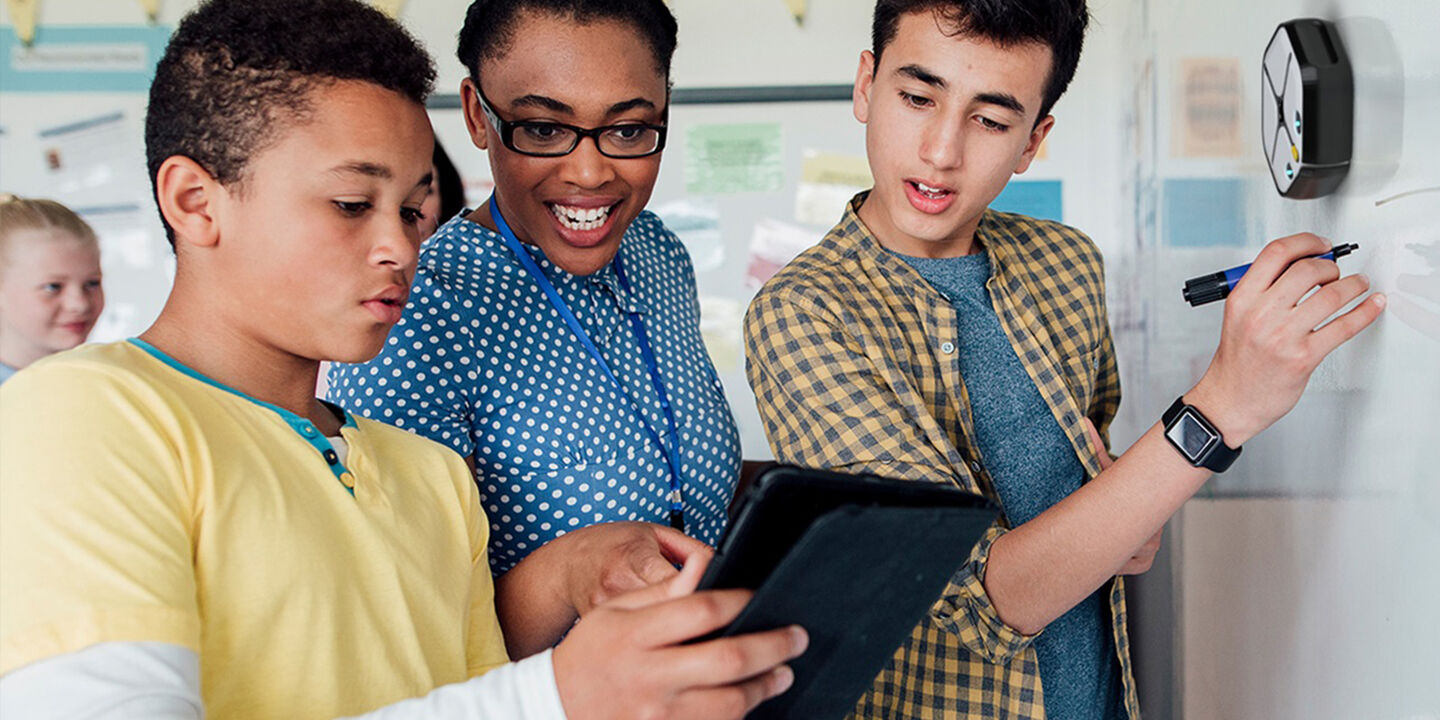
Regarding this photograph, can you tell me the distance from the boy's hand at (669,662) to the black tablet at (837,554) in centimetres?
1

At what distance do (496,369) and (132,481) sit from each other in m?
0.44

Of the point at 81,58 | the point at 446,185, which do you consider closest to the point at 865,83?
the point at 446,185

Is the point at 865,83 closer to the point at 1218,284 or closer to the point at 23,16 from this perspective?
the point at 1218,284

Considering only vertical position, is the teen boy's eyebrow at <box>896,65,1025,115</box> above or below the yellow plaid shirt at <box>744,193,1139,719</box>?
above

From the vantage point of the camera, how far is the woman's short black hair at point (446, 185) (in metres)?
2.03

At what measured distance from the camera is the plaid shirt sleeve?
2.73 feet

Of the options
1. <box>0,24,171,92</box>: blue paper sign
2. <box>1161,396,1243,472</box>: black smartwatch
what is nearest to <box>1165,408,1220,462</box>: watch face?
<box>1161,396,1243,472</box>: black smartwatch

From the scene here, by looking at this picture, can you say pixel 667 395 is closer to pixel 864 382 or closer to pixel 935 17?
pixel 864 382

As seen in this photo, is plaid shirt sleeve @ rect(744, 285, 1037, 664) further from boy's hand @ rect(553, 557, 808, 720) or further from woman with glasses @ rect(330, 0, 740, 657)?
boy's hand @ rect(553, 557, 808, 720)

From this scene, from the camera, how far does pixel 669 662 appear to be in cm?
51

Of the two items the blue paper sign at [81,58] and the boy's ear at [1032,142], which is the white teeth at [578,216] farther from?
the blue paper sign at [81,58]

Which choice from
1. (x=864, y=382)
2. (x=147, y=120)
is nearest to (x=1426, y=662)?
(x=864, y=382)

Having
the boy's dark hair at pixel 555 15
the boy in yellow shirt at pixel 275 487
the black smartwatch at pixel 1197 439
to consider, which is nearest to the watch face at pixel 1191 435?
the black smartwatch at pixel 1197 439

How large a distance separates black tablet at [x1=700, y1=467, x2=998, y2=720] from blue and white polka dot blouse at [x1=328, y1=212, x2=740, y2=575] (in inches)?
16.3
